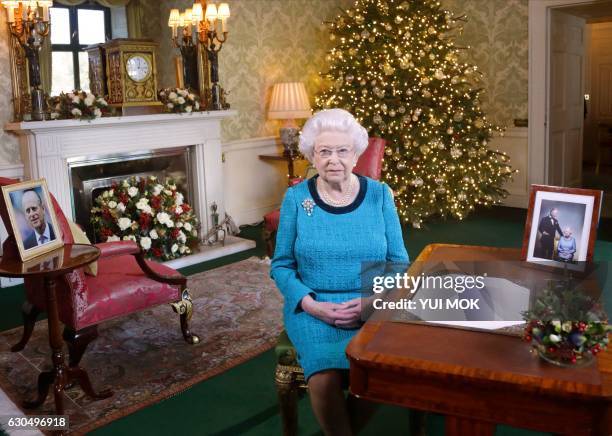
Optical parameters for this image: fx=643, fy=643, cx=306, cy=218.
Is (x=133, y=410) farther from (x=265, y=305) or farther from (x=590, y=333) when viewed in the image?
(x=590, y=333)

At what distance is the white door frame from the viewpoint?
267 inches

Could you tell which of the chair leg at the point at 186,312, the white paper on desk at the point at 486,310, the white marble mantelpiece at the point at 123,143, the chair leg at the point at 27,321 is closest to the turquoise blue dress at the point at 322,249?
the white paper on desk at the point at 486,310

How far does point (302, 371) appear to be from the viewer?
221cm

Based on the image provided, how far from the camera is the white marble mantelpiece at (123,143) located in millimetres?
4801

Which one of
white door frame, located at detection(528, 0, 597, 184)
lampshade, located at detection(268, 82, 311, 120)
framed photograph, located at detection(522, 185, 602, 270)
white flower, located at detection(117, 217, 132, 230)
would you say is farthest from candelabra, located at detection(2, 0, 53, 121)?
white door frame, located at detection(528, 0, 597, 184)

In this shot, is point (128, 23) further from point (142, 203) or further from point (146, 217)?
point (146, 217)

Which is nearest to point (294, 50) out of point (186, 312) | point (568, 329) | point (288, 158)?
point (288, 158)

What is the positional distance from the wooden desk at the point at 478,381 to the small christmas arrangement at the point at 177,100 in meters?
4.26

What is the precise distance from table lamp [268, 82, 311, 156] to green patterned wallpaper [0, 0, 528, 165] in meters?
0.24

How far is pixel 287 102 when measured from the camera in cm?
650

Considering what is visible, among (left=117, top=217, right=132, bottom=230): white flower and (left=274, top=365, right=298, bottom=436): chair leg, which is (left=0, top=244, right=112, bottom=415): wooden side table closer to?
(left=274, top=365, right=298, bottom=436): chair leg

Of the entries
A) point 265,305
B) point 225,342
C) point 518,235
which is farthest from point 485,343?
point 518,235

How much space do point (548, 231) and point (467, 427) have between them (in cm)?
75

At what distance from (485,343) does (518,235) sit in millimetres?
4681
